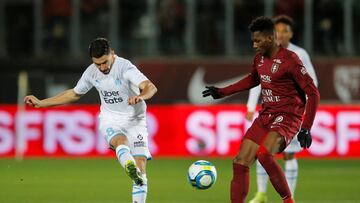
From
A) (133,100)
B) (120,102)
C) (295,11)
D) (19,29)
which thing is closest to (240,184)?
(133,100)

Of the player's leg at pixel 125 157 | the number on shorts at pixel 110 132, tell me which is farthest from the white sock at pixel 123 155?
the number on shorts at pixel 110 132

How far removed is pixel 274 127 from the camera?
30.0 feet

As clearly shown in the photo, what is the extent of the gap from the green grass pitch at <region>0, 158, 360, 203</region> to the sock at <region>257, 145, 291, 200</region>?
234cm

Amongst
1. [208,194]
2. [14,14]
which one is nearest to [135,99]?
[208,194]

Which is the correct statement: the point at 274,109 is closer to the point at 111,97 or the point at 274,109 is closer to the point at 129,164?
the point at 129,164

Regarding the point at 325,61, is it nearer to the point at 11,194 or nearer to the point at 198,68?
the point at 198,68

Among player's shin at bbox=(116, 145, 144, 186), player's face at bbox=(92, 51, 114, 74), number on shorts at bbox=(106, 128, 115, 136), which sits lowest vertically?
player's shin at bbox=(116, 145, 144, 186)

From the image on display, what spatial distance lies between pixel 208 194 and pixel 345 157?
19.9 ft

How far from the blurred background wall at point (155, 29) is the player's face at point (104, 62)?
1152 cm

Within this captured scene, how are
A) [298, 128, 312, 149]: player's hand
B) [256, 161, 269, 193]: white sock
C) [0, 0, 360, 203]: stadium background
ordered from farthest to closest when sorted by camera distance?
[0, 0, 360, 203]: stadium background, [256, 161, 269, 193]: white sock, [298, 128, 312, 149]: player's hand

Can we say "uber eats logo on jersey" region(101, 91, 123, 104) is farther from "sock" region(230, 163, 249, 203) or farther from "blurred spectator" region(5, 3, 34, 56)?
"blurred spectator" region(5, 3, 34, 56)

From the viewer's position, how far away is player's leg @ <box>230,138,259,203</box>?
8.95 metres

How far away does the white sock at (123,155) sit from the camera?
29.9 feet

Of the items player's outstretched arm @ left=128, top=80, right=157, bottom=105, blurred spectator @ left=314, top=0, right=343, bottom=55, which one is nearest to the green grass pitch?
player's outstretched arm @ left=128, top=80, right=157, bottom=105
